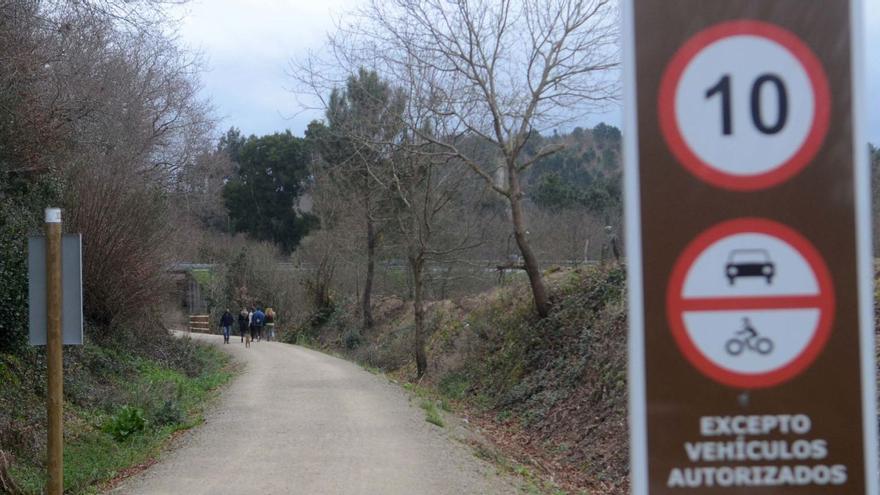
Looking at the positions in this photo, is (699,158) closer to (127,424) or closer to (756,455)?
(756,455)

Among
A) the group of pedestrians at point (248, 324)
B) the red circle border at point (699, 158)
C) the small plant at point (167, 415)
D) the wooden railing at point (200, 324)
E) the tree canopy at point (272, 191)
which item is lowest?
the wooden railing at point (200, 324)

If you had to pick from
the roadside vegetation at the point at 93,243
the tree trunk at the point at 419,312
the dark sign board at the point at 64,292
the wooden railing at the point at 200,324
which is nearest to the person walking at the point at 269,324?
the wooden railing at the point at 200,324

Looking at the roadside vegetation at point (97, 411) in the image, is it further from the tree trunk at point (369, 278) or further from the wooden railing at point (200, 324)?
the wooden railing at point (200, 324)

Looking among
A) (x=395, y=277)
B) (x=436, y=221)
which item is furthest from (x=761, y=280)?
(x=395, y=277)

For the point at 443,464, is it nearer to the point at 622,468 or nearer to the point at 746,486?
the point at 622,468

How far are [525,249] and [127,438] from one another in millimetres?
10903

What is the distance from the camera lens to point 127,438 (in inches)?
535

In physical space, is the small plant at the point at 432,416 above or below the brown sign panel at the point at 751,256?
below

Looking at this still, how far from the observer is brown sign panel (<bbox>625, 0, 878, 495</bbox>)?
2.23m

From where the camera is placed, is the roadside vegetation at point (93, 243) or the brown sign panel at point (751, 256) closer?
the brown sign panel at point (751, 256)

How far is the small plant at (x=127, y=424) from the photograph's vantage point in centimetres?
1373

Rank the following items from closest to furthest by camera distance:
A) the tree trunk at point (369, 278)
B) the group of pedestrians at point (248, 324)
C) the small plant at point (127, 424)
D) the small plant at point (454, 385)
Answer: the small plant at point (127, 424) → the small plant at point (454, 385) → the group of pedestrians at point (248, 324) → the tree trunk at point (369, 278)

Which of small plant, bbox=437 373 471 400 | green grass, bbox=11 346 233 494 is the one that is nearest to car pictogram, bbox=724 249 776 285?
green grass, bbox=11 346 233 494

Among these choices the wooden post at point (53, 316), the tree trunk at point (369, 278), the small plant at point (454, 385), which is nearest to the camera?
the wooden post at point (53, 316)
